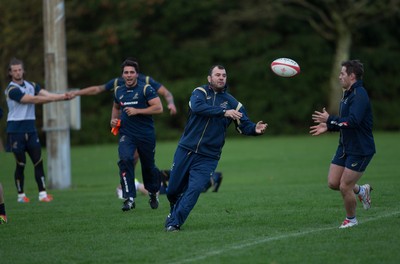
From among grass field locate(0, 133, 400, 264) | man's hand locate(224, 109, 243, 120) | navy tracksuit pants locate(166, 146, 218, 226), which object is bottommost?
grass field locate(0, 133, 400, 264)

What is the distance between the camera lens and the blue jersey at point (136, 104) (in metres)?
12.1

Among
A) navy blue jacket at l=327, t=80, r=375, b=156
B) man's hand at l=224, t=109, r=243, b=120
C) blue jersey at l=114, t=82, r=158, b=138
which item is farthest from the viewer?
blue jersey at l=114, t=82, r=158, b=138

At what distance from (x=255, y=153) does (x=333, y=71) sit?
11.8 metres

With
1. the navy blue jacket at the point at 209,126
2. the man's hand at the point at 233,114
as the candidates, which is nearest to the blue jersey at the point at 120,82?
the navy blue jacket at the point at 209,126

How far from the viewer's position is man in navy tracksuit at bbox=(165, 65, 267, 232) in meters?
9.83

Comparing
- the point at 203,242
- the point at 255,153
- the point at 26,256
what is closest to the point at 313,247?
the point at 203,242

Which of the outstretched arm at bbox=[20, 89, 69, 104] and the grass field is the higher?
the outstretched arm at bbox=[20, 89, 69, 104]

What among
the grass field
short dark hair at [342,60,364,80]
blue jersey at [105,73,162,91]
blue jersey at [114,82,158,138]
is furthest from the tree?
short dark hair at [342,60,364,80]

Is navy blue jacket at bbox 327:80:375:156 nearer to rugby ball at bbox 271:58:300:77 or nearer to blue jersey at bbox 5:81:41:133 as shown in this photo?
rugby ball at bbox 271:58:300:77

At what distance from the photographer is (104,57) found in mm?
38062

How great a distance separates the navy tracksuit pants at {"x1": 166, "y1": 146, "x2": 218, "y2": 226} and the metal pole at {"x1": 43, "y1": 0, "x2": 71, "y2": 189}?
875 cm

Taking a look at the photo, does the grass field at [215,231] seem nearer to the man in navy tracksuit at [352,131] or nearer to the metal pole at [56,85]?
the man in navy tracksuit at [352,131]

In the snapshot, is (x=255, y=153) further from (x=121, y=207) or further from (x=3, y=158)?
(x=121, y=207)

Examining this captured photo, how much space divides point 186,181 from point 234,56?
98.8 ft
